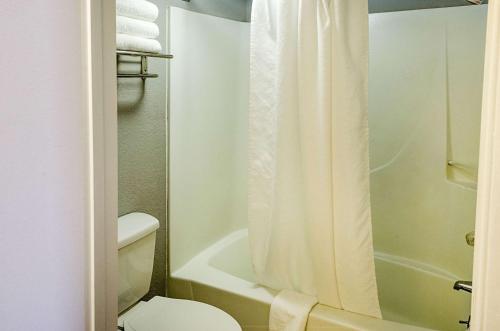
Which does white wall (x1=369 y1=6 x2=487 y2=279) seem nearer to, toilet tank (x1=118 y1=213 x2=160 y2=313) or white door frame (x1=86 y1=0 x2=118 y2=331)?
toilet tank (x1=118 y1=213 x2=160 y2=313)

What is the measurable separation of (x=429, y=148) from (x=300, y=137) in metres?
0.86

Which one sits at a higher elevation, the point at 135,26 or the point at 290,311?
the point at 135,26

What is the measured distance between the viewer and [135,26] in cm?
170

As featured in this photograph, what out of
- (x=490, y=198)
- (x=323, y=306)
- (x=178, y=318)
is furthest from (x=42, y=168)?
(x=323, y=306)

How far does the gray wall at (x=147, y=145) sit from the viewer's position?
1869mm

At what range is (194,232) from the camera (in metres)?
2.38

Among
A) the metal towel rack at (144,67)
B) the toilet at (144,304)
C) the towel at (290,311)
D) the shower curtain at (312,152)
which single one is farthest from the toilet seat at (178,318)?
the metal towel rack at (144,67)

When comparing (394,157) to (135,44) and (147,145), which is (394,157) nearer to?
(147,145)

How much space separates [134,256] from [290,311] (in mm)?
673

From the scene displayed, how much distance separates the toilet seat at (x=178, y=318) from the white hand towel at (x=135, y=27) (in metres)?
1.10

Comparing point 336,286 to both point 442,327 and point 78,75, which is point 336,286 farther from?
point 78,75

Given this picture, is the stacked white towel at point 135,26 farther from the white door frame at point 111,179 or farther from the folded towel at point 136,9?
the white door frame at point 111,179

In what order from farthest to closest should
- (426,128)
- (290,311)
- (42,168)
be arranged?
(426,128) < (290,311) < (42,168)

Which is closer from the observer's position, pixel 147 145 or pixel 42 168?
pixel 42 168
